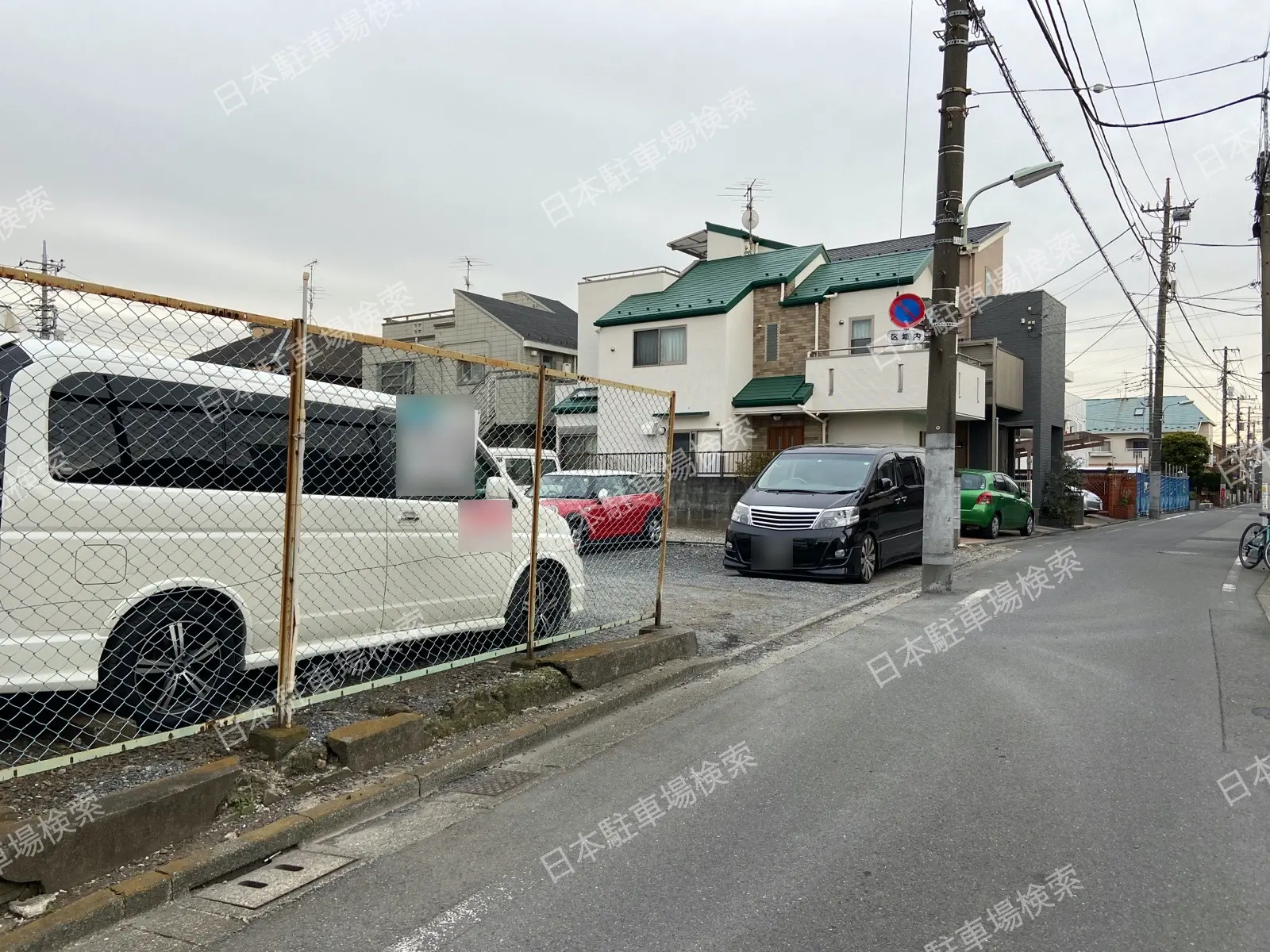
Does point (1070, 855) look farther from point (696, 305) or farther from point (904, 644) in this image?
point (696, 305)

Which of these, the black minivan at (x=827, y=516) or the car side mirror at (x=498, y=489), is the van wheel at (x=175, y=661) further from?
the black minivan at (x=827, y=516)

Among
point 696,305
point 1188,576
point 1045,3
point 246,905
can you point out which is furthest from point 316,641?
point 696,305

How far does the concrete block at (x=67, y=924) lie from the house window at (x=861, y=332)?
2226 cm

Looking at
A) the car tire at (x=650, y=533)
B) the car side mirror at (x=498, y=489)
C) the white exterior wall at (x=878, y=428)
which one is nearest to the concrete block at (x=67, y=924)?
the car side mirror at (x=498, y=489)

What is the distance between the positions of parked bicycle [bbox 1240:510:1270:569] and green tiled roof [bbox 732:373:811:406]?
10.9 meters

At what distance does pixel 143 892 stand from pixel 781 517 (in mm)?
9176

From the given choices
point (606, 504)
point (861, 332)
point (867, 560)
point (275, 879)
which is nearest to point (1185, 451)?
point (861, 332)

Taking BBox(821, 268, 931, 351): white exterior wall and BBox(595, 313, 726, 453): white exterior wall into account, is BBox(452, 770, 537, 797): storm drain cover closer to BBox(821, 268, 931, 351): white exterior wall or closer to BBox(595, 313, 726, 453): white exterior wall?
BBox(595, 313, 726, 453): white exterior wall

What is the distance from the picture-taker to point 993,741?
16.6ft

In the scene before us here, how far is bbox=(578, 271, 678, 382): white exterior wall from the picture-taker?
27750 mm

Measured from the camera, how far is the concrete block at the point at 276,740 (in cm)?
424

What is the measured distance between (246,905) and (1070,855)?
3.19 meters

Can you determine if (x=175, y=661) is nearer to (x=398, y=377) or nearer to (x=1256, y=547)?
(x=398, y=377)

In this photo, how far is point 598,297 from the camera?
28.5 metres
